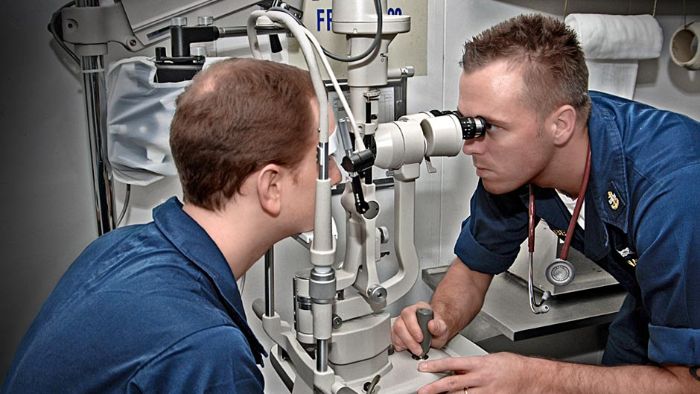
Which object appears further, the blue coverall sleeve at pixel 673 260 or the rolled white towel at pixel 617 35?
the rolled white towel at pixel 617 35

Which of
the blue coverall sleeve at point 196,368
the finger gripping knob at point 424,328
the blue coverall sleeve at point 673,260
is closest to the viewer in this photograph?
the blue coverall sleeve at point 196,368

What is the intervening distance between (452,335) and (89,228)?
3.09 feet

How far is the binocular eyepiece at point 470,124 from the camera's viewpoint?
1.33 meters

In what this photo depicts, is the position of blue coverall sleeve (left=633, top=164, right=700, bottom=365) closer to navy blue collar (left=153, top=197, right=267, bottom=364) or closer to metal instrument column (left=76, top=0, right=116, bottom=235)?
navy blue collar (left=153, top=197, right=267, bottom=364)

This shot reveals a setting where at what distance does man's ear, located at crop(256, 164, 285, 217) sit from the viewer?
3.34ft

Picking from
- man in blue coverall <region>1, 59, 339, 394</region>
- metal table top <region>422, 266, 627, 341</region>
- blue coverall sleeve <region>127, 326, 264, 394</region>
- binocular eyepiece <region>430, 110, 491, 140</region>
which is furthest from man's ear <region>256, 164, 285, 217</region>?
metal table top <region>422, 266, 627, 341</region>

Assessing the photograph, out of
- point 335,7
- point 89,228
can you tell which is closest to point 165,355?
point 335,7

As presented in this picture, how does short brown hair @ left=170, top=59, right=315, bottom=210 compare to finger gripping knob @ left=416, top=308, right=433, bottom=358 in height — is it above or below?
above

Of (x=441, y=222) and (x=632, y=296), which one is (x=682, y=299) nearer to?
(x=632, y=296)

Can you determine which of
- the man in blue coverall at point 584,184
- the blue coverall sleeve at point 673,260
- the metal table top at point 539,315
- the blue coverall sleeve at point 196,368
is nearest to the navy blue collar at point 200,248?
the blue coverall sleeve at point 196,368

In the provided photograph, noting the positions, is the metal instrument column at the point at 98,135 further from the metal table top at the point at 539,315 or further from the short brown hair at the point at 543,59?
the metal table top at the point at 539,315

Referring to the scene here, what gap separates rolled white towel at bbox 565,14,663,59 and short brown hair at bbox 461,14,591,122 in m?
Answer: 0.68

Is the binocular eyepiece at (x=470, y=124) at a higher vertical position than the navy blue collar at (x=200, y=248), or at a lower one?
higher

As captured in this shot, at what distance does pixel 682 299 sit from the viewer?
3.90 feet
